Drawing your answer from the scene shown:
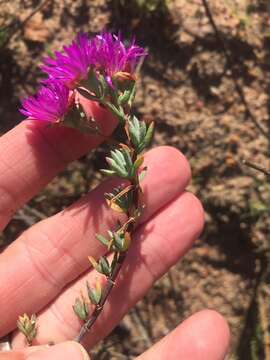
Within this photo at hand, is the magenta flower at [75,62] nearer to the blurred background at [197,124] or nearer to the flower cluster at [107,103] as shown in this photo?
the flower cluster at [107,103]

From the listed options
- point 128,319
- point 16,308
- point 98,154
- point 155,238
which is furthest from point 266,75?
point 16,308

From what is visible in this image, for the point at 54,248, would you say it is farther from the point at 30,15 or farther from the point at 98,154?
the point at 30,15

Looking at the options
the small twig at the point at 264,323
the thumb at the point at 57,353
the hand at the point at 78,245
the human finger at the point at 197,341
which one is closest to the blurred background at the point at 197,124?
the small twig at the point at 264,323

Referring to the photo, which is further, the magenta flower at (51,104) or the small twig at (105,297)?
the small twig at (105,297)

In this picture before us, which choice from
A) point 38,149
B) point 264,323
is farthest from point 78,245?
point 264,323

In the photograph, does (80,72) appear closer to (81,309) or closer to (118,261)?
(118,261)

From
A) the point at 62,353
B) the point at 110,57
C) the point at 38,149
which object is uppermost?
the point at 110,57

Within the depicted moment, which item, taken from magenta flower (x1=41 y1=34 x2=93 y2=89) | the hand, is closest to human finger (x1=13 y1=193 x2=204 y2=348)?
the hand
